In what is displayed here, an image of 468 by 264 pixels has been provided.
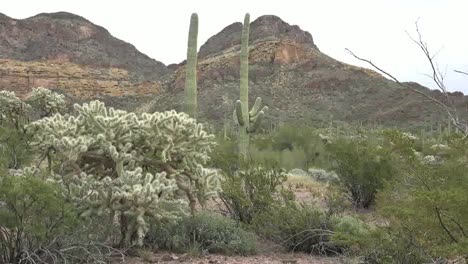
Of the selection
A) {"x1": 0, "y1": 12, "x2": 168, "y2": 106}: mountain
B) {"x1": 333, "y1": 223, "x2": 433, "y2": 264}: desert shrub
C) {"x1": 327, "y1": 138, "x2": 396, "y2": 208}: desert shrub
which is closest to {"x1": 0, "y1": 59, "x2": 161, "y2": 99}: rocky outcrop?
{"x1": 0, "y1": 12, "x2": 168, "y2": 106}: mountain

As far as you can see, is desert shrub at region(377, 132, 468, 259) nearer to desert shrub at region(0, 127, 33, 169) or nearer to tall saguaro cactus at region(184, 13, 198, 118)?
tall saguaro cactus at region(184, 13, 198, 118)

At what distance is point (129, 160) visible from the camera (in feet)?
24.8

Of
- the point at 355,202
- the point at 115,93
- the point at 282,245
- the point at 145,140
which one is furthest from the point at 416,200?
the point at 115,93

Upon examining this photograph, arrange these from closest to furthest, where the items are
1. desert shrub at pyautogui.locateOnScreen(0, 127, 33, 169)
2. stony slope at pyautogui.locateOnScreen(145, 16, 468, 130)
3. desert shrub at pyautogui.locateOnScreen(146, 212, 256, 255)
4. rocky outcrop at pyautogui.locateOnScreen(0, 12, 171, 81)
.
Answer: desert shrub at pyautogui.locateOnScreen(146, 212, 256, 255) → desert shrub at pyautogui.locateOnScreen(0, 127, 33, 169) → stony slope at pyautogui.locateOnScreen(145, 16, 468, 130) → rocky outcrop at pyautogui.locateOnScreen(0, 12, 171, 81)

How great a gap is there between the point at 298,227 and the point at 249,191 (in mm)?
1404

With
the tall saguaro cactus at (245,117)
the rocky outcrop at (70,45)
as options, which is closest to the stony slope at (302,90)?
the rocky outcrop at (70,45)

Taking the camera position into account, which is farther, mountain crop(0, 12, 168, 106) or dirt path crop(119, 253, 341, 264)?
mountain crop(0, 12, 168, 106)

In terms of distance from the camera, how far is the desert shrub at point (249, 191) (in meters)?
9.06

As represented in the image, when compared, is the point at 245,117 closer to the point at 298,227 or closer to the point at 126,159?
the point at 298,227

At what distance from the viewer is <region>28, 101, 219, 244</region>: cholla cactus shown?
22.9 ft

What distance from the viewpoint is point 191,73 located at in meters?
12.7

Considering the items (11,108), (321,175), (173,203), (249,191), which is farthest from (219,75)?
(173,203)

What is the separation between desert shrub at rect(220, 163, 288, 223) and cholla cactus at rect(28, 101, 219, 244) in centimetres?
71

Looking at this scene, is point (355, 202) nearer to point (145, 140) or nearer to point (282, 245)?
point (282, 245)
